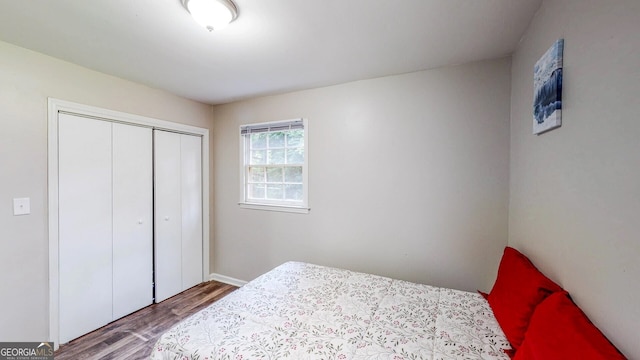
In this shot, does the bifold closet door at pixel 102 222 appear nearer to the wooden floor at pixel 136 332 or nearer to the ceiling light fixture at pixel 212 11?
the wooden floor at pixel 136 332

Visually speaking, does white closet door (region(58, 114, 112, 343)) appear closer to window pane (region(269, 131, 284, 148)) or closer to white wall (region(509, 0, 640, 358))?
window pane (region(269, 131, 284, 148))

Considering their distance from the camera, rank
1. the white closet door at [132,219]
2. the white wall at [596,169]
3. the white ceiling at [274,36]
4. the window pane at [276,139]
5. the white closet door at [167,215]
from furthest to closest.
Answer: the window pane at [276,139]
the white closet door at [167,215]
the white closet door at [132,219]
the white ceiling at [274,36]
the white wall at [596,169]

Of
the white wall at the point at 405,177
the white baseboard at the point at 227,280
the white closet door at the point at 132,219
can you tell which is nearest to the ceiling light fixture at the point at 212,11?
the white wall at the point at 405,177

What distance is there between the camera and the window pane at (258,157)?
319cm

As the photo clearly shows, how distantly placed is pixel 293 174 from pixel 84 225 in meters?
2.02

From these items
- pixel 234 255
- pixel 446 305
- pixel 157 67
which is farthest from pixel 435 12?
pixel 234 255

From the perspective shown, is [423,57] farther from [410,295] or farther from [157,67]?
[157,67]

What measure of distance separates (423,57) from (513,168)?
1.11 m

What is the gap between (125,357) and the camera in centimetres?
196

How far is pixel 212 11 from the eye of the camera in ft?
4.45

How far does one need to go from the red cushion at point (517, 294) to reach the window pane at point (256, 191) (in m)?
2.54

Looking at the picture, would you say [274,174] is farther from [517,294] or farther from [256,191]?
[517,294]

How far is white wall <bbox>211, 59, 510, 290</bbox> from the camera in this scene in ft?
6.68

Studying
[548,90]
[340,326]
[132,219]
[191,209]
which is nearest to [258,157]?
[191,209]
